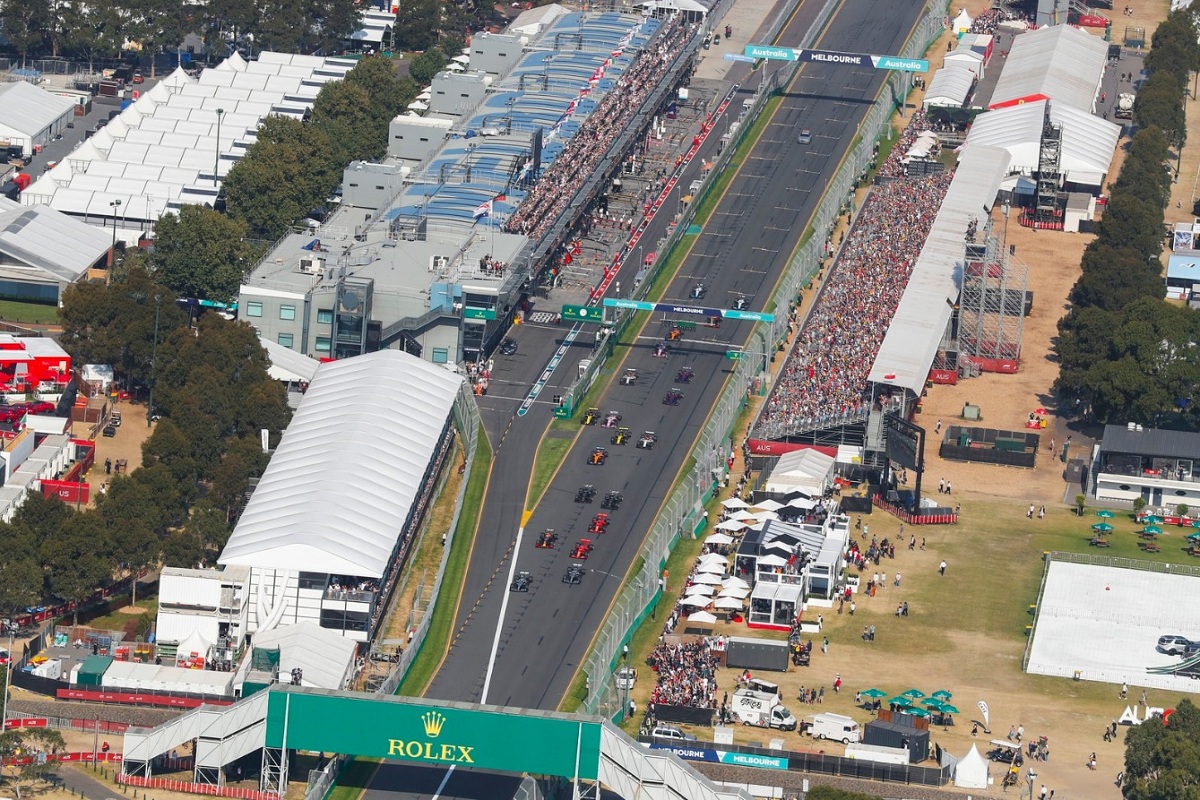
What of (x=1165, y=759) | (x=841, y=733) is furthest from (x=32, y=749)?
(x=1165, y=759)

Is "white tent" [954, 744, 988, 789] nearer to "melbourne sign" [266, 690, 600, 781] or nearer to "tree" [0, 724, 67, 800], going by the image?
"melbourne sign" [266, 690, 600, 781]

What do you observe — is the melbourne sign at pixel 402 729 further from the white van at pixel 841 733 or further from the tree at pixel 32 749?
the white van at pixel 841 733

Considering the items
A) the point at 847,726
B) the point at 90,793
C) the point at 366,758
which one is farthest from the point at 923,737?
the point at 90,793

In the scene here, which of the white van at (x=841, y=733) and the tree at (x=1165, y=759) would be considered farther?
the white van at (x=841, y=733)

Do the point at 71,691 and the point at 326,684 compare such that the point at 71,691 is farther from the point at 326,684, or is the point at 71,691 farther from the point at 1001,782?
the point at 1001,782

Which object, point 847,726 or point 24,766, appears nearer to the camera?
point 24,766

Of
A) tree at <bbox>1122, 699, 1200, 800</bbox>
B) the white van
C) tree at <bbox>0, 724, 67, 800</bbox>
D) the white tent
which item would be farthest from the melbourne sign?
tree at <bbox>1122, 699, 1200, 800</bbox>

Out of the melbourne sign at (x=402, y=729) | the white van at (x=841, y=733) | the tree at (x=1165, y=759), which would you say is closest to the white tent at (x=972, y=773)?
the white van at (x=841, y=733)
